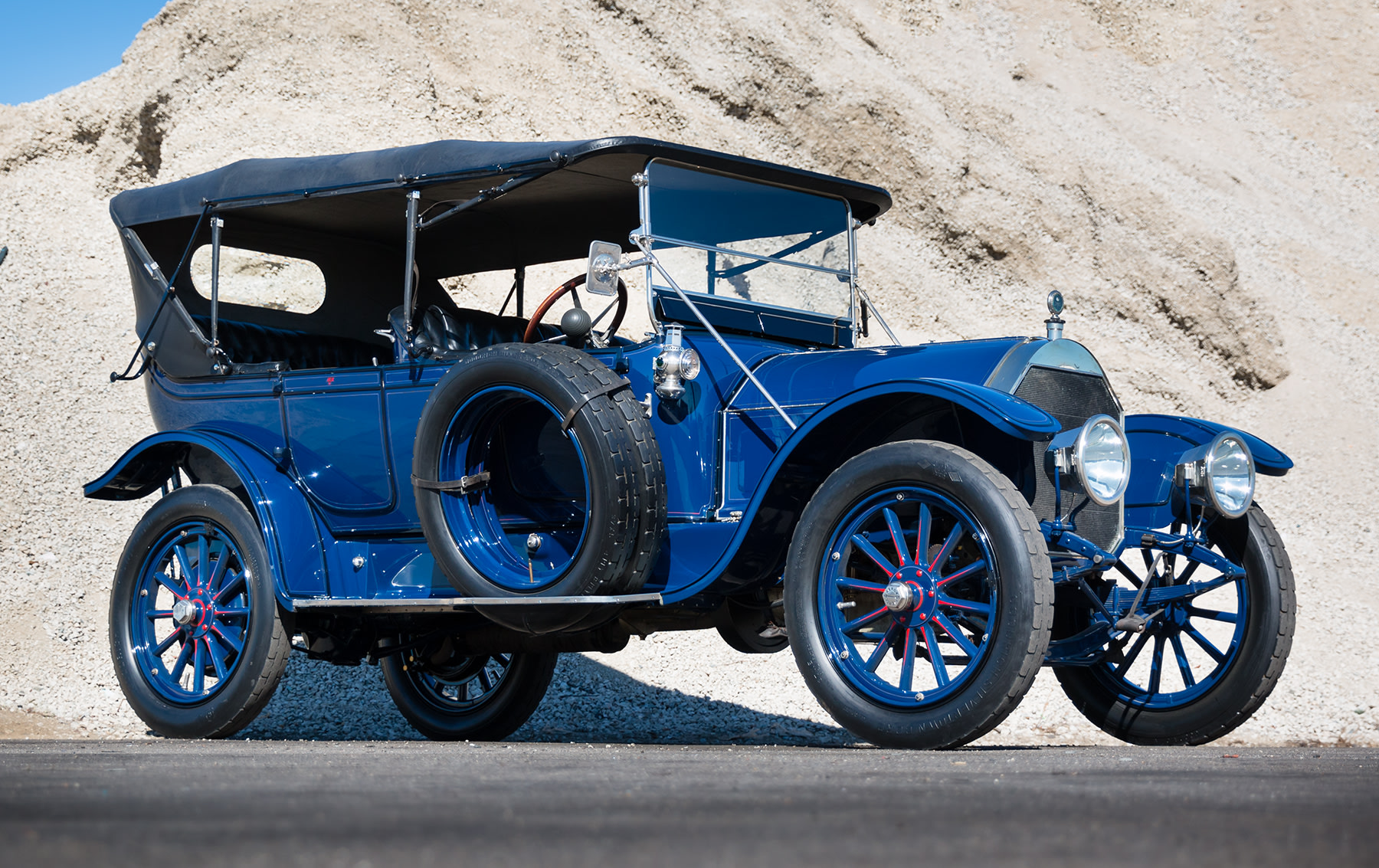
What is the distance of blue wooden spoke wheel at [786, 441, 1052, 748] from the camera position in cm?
394

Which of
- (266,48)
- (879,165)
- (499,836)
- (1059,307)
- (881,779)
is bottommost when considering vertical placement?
(881,779)

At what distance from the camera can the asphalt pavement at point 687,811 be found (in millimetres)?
2041

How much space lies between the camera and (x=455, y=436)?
5.24m

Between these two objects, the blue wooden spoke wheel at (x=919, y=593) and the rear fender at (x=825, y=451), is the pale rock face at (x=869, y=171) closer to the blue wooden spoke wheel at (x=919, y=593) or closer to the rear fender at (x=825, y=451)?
the rear fender at (x=825, y=451)

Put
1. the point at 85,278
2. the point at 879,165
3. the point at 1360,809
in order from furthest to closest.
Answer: the point at 879,165
the point at 85,278
the point at 1360,809

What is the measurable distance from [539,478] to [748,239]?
4.83ft

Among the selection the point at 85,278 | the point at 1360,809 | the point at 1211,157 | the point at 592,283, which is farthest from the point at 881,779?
the point at 1211,157

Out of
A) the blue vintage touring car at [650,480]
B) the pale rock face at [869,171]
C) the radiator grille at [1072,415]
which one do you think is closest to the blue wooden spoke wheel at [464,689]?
the blue vintage touring car at [650,480]

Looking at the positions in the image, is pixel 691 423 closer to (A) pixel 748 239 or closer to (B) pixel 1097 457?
(A) pixel 748 239

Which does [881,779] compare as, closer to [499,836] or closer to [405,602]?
[499,836]

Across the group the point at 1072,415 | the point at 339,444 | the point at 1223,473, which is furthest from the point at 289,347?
the point at 1223,473

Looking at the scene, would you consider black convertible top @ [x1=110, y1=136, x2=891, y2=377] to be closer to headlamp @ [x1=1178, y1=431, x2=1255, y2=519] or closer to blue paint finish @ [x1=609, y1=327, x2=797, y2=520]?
blue paint finish @ [x1=609, y1=327, x2=797, y2=520]

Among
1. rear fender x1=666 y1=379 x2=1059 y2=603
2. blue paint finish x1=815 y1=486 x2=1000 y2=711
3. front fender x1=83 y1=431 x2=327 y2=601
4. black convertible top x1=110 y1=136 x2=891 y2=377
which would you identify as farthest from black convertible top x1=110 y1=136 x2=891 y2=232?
blue paint finish x1=815 y1=486 x2=1000 y2=711

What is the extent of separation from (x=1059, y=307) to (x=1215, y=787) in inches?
100
